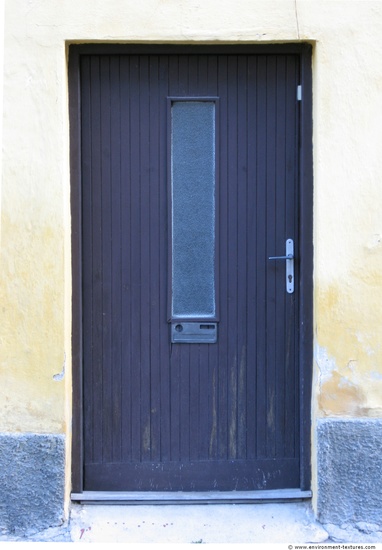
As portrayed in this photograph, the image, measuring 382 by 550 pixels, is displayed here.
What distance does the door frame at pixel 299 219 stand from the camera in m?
3.98

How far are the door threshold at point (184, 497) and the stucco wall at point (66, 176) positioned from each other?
475 millimetres

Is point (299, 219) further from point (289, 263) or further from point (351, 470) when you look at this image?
point (351, 470)

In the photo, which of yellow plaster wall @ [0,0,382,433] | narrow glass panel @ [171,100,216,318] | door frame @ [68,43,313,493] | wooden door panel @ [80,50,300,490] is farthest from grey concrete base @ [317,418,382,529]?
narrow glass panel @ [171,100,216,318]

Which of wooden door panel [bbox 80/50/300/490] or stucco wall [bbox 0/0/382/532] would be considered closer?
stucco wall [bbox 0/0/382/532]

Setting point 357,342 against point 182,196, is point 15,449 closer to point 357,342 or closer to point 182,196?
point 182,196

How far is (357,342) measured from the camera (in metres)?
3.89

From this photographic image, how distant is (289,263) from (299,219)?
27 cm

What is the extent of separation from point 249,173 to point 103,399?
1.61 m

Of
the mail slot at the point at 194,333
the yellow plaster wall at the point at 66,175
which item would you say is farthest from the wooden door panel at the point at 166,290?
the yellow plaster wall at the point at 66,175

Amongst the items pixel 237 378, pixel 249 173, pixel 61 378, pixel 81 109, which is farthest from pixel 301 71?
pixel 61 378

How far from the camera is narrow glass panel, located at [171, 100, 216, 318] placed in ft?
13.5

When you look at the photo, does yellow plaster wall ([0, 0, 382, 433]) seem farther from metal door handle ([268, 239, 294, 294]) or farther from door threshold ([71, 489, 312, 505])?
door threshold ([71, 489, 312, 505])

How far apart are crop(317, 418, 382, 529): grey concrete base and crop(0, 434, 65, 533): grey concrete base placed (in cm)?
150

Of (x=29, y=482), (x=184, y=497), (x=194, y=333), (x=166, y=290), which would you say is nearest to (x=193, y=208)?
(x=166, y=290)
